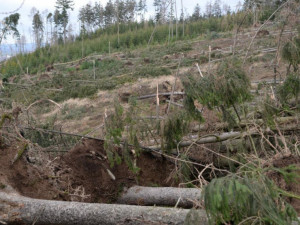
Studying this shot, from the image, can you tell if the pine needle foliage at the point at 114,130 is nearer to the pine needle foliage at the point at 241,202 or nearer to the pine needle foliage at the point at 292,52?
the pine needle foliage at the point at 292,52

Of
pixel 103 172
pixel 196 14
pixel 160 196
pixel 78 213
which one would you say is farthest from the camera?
pixel 196 14

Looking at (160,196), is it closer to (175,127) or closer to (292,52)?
(175,127)

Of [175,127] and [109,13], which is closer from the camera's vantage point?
[175,127]

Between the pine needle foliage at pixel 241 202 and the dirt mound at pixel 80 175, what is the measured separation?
2.60 metres

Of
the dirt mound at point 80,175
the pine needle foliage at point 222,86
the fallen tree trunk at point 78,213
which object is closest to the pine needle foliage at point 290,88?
the pine needle foliage at point 222,86

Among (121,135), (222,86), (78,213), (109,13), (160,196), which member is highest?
(109,13)

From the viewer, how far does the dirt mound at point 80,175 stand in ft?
14.7

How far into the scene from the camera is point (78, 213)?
347 centimetres

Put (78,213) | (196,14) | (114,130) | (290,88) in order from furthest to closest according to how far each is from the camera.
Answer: (196,14) → (290,88) → (114,130) → (78,213)

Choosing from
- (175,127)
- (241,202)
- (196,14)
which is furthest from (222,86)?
(196,14)

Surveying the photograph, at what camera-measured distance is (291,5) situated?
582cm

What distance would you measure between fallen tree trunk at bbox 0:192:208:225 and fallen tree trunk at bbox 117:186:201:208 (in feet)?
3.28

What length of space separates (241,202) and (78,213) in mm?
1841

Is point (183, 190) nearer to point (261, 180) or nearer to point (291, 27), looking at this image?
point (261, 180)
